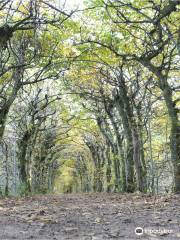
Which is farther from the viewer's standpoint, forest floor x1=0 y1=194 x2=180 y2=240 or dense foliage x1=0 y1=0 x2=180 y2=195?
dense foliage x1=0 y1=0 x2=180 y2=195

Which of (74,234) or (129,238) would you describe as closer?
(129,238)

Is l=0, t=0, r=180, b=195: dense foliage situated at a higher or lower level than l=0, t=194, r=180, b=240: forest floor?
higher

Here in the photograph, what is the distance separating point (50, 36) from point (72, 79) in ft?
18.0

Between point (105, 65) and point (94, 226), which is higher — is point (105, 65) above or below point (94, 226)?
above

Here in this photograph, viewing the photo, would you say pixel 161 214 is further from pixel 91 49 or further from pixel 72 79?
pixel 72 79

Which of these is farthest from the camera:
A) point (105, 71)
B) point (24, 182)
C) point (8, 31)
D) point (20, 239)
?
point (24, 182)

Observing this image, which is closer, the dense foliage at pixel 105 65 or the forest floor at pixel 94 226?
the forest floor at pixel 94 226

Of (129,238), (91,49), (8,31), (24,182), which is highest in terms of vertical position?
(91,49)

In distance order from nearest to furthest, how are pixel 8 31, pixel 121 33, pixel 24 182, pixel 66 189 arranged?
pixel 8 31
pixel 121 33
pixel 24 182
pixel 66 189

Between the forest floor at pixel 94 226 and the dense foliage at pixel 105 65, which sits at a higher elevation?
the dense foliage at pixel 105 65

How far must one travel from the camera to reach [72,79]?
801 inches

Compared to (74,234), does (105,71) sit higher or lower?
higher

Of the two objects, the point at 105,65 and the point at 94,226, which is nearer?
the point at 94,226

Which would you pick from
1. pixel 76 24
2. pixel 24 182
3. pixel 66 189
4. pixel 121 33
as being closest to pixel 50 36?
pixel 76 24
